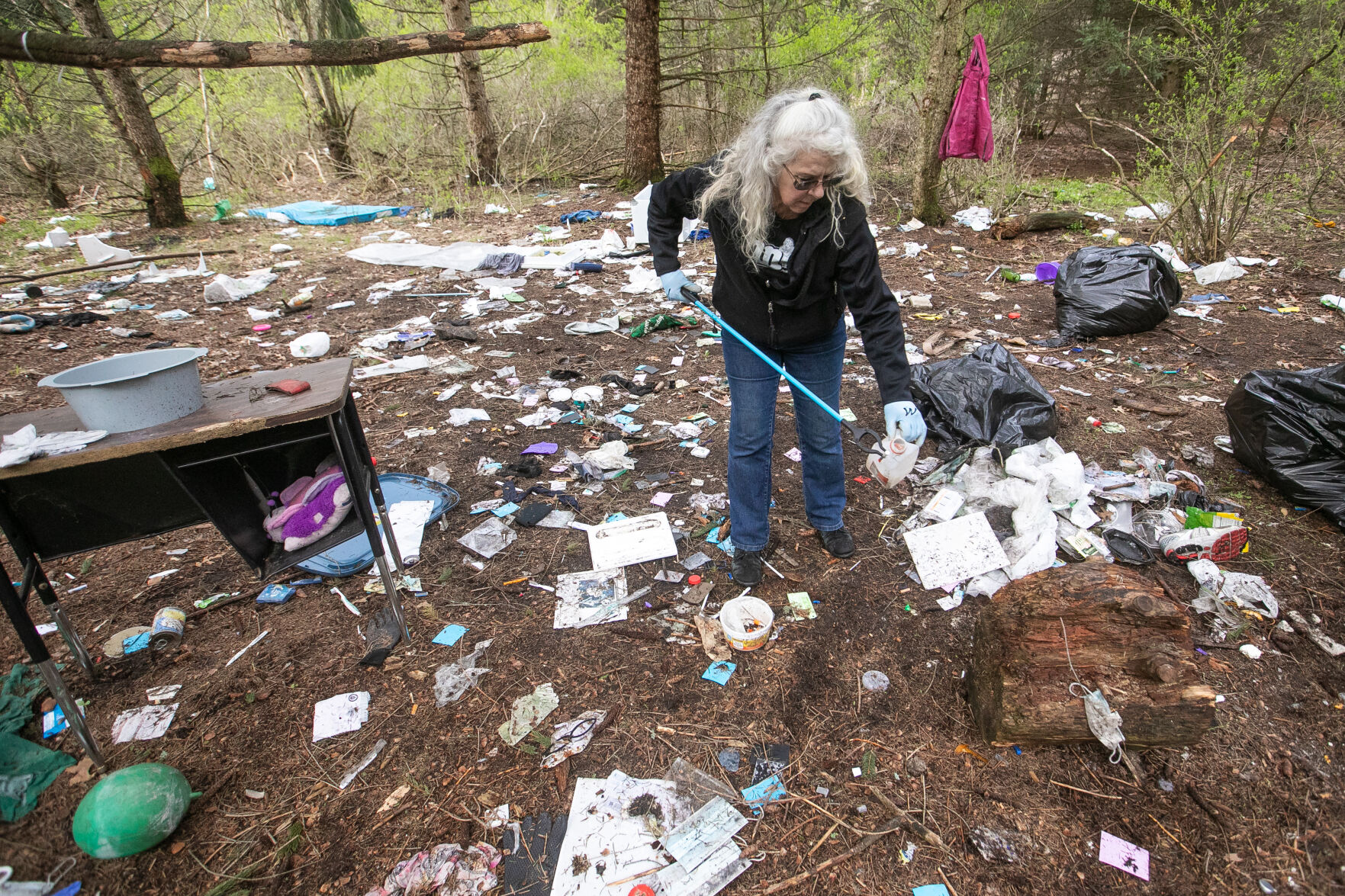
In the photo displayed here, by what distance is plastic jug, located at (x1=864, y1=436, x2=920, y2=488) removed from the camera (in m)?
2.14

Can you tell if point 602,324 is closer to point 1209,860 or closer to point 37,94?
point 1209,860

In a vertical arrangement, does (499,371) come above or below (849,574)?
above

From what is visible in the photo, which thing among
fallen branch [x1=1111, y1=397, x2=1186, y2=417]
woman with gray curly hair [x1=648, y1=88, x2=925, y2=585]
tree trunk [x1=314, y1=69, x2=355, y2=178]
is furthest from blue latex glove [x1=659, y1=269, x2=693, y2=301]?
tree trunk [x1=314, y1=69, x2=355, y2=178]

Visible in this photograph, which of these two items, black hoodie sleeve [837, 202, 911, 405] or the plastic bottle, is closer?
black hoodie sleeve [837, 202, 911, 405]

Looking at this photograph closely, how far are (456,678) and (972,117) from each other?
7116 mm

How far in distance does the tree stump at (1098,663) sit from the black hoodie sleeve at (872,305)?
772mm

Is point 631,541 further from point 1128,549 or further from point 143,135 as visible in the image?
point 143,135

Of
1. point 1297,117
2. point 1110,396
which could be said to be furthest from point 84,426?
point 1297,117

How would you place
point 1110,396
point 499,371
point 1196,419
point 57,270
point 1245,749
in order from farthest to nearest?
1. point 57,270
2. point 499,371
3. point 1110,396
4. point 1196,419
5. point 1245,749

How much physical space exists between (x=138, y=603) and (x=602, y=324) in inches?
137

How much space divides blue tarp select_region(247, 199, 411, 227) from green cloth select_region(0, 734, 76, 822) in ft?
26.8

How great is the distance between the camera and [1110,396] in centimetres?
375

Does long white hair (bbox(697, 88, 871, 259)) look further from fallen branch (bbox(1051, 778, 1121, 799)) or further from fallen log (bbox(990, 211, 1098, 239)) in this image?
fallen log (bbox(990, 211, 1098, 239))

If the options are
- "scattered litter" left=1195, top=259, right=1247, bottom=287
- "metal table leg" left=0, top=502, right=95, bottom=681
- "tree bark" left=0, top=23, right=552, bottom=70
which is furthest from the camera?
"scattered litter" left=1195, top=259, right=1247, bottom=287
